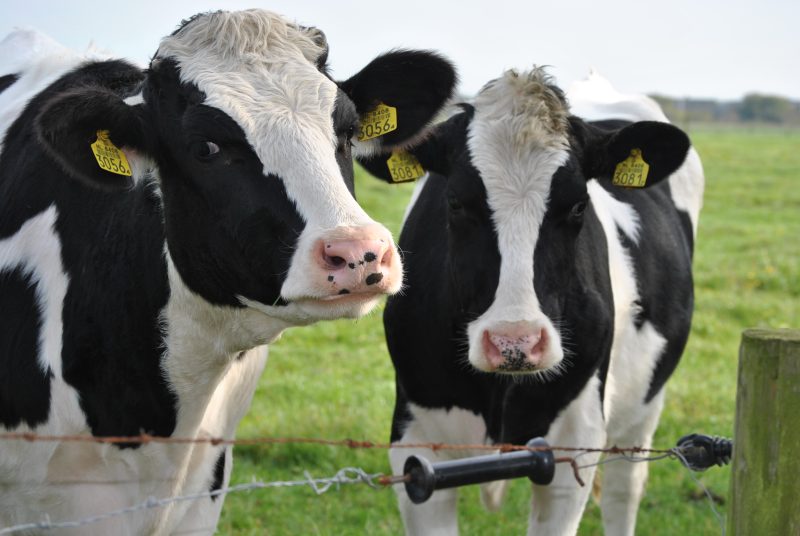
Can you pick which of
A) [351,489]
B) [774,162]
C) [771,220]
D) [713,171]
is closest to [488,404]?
[351,489]

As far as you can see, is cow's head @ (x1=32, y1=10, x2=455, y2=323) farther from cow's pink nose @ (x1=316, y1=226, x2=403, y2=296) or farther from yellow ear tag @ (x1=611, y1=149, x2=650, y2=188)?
yellow ear tag @ (x1=611, y1=149, x2=650, y2=188)

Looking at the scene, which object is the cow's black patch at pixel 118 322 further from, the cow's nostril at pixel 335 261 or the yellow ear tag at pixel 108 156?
the cow's nostril at pixel 335 261

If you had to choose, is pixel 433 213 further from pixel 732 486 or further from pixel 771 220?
pixel 771 220

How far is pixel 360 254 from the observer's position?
298 centimetres

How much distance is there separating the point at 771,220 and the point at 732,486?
1759cm

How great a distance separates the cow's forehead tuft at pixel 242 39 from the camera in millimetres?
3619

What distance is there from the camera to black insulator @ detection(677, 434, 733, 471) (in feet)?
11.1

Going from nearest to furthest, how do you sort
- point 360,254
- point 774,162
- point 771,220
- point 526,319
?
point 360,254, point 526,319, point 771,220, point 774,162

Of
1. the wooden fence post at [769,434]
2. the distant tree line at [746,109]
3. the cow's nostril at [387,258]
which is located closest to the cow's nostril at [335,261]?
the cow's nostril at [387,258]

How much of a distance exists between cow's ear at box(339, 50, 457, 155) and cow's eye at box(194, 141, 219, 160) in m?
0.81

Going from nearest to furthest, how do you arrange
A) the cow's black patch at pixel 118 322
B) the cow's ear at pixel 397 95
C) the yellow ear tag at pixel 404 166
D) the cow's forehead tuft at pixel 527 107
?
the cow's black patch at pixel 118 322, the cow's ear at pixel 397 95, the cow's forehead tuft at pixel 527 107, the yellow ear tag at pixel 404 166

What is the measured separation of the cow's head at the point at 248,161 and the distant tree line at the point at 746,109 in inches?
2805

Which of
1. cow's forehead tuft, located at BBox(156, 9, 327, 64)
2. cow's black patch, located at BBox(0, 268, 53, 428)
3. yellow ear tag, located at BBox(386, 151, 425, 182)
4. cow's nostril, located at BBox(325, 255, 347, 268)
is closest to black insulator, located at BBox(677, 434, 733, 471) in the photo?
cow's nostril, located at BBox(325, 255, 347, 268)

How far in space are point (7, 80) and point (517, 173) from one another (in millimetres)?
2336
